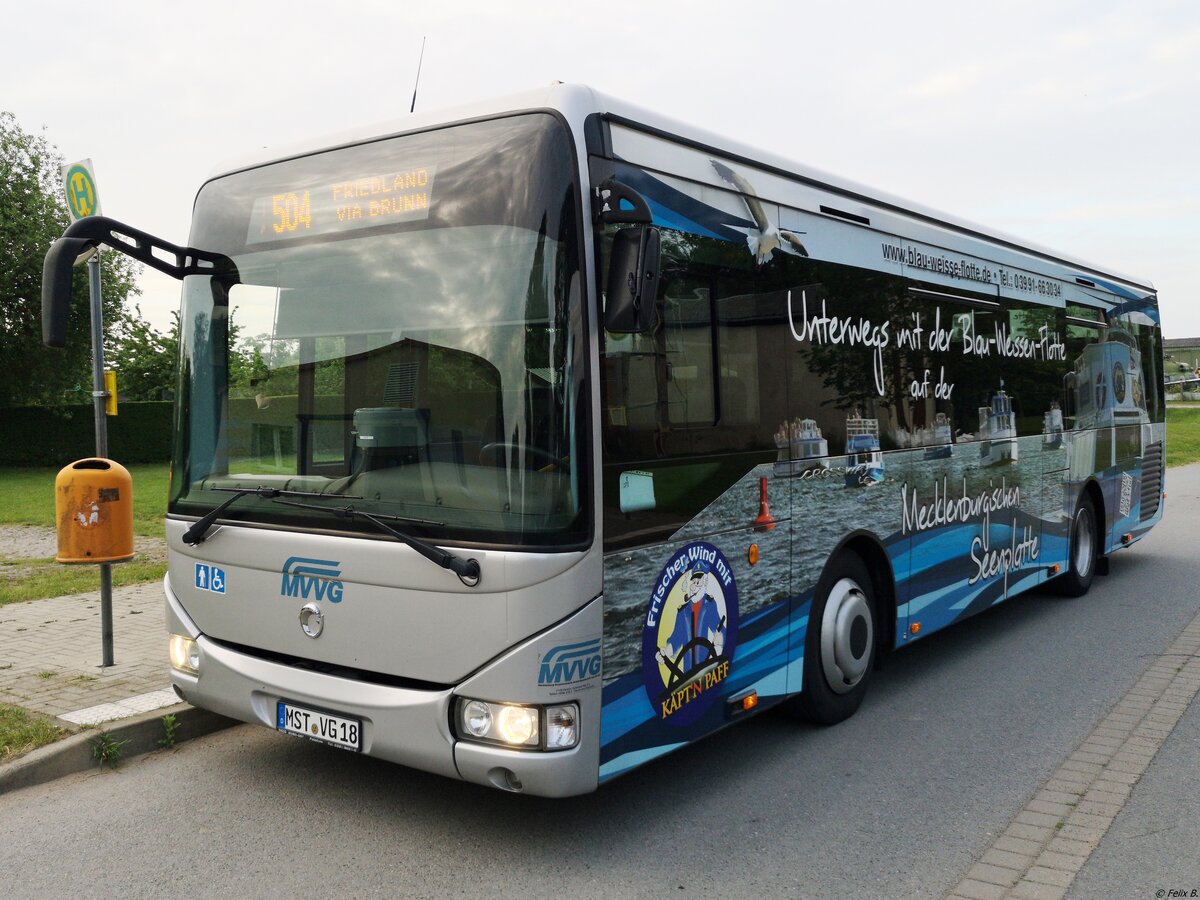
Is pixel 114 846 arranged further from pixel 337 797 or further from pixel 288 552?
pixel 288 552

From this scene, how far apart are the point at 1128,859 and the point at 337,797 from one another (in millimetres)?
3227

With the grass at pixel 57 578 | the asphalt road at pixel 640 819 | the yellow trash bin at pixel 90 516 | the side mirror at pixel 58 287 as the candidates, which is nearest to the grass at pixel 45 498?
the grass at pixel 57 578

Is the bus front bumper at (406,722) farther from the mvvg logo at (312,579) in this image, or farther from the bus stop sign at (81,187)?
the bus stop sign at (81,187)

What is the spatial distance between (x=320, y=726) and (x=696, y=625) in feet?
5.22

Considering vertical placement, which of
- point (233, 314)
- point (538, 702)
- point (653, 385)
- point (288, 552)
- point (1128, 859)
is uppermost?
point (233, 314)

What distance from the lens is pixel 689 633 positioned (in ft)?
15.0

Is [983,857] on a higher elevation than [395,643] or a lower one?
lower

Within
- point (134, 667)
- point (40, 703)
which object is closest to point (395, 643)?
point (40, 703)

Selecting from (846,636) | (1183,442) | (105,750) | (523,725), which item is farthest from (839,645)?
(1183,442)

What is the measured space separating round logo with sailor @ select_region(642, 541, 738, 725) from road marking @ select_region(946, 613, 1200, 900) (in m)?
1.25

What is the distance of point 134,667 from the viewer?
6.57 meters

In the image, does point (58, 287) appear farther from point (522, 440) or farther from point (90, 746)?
point (90, 746)

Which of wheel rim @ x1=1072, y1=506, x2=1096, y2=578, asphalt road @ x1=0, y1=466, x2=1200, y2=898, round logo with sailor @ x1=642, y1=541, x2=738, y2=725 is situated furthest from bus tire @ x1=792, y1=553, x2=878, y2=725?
wheel rim @ x1=1072, y1=506, x2=1096, y2=578

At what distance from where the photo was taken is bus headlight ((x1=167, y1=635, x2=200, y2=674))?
4883 mm
